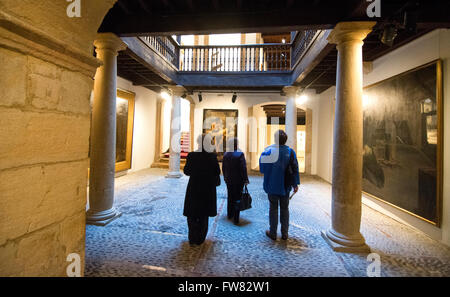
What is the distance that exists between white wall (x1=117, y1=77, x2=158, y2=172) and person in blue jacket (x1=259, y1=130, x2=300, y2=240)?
690cm

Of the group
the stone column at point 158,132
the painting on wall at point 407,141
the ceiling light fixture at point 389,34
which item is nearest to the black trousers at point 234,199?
the ceiling light fixture at point 389,34

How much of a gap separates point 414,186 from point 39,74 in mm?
5265

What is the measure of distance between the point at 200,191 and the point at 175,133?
5.40 m

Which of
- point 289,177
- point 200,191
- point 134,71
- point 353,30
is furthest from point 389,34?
point 134,71

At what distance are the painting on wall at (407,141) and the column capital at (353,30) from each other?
1.46m

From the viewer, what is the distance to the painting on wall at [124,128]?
7.48 m

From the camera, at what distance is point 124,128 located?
25.7 feet

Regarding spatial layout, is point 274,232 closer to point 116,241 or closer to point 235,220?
point 235,220

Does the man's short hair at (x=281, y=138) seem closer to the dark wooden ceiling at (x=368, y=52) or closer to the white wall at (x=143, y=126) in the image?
the dark wooden ceiling at (x=368, y=52)

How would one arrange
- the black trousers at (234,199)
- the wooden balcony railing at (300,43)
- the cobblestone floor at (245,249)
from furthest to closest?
the wooden balcony railing at (300,43) → the black trousers at (234,199) → the cobblestone floor at (245,249)

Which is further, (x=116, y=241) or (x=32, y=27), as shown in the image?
(x=116, y=241)

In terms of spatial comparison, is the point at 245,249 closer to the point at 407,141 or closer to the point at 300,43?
the point at 407,141
